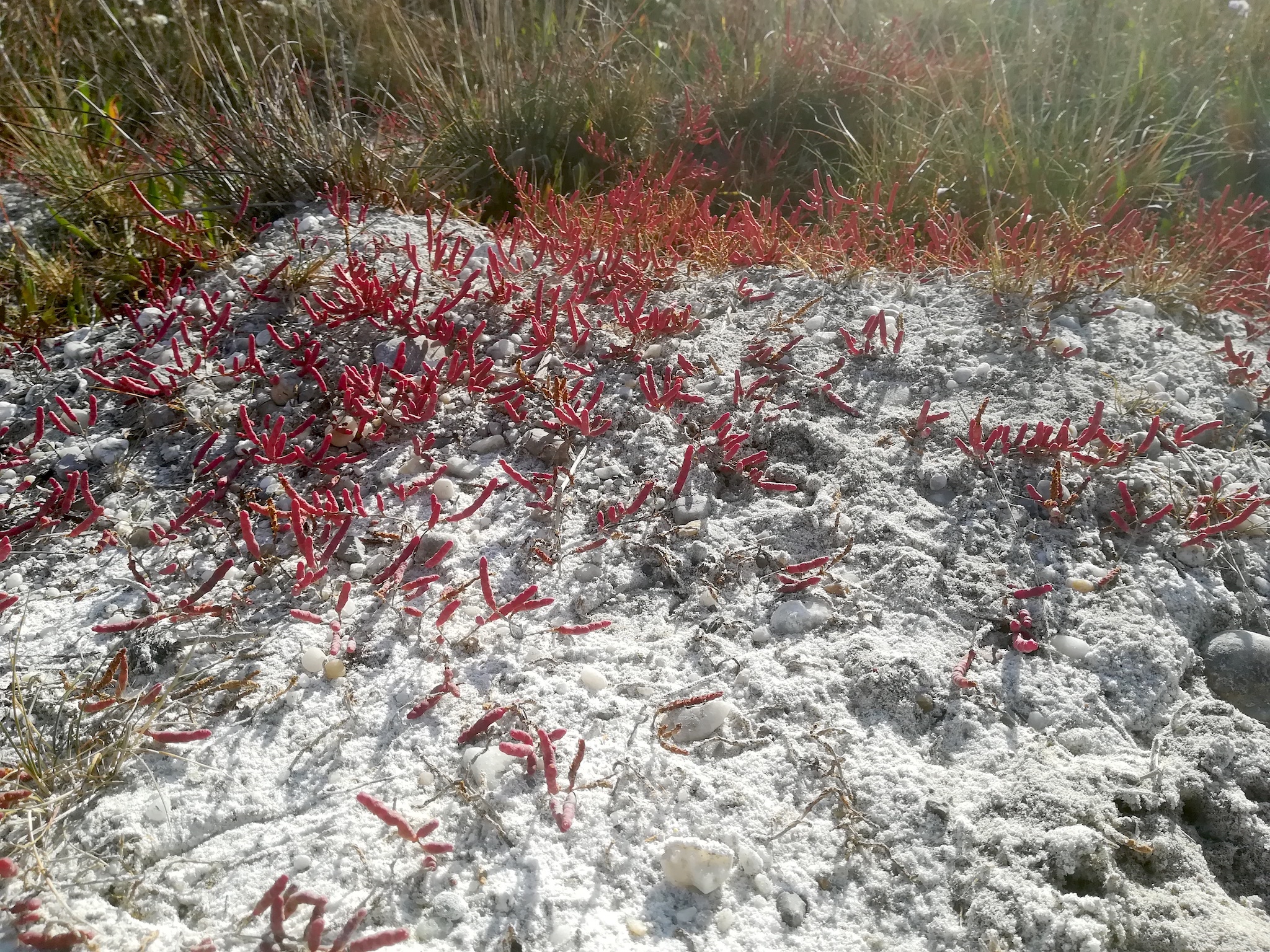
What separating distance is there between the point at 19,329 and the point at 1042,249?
3879mm

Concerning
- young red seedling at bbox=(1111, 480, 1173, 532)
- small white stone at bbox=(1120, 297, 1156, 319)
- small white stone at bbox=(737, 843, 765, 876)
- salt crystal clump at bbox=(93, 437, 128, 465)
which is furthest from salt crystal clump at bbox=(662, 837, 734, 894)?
small white stone at bbox=(1120, 297, 1156, 319)

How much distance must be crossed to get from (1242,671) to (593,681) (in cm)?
159

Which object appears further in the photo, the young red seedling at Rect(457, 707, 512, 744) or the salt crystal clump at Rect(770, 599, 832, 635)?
the salt crystal clump at Rect(770, 599, 832, 635)

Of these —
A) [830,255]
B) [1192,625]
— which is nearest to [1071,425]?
[1192,625]

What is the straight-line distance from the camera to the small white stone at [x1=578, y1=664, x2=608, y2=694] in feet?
6.52

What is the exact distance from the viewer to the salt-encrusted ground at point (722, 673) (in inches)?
A: 63.9

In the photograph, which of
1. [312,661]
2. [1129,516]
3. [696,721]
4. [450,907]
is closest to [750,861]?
[696,721]

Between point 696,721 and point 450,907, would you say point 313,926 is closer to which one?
point 450,907

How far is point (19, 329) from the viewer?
10.4 feet

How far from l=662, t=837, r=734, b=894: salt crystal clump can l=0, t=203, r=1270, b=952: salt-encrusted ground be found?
0.05 m

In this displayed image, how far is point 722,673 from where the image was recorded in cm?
205

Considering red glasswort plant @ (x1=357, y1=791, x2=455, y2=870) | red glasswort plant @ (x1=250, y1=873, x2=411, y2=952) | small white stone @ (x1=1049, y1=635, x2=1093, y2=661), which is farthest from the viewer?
small white stone @ (x1=1049, y1=635, x2=1093, y2=661)

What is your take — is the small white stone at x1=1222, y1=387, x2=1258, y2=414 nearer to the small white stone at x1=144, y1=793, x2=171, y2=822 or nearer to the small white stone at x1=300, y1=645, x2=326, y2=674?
the small white stone at x1=300, y1=645, x2=326, y2=674

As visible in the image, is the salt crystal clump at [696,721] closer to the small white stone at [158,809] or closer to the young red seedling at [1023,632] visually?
the young red seedling at [1023,632]
